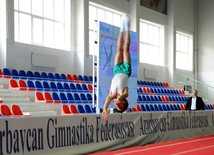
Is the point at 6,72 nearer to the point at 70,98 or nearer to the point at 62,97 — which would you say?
the point at 62,97

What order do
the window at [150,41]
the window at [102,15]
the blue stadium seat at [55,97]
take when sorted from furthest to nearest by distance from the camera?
the window at [150,41] → the window at [102,15] → the blue stadium seat at [55,97]

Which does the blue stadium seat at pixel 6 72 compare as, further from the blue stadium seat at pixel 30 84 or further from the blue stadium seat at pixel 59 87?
the blue stadium seat at pixel 59 87

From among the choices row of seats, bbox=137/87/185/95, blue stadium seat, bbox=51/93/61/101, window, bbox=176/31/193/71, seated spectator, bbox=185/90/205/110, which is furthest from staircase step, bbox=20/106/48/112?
window, bbox=176/31/193/71

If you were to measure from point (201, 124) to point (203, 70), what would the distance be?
14.9 meters

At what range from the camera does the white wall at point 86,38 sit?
1367 cm

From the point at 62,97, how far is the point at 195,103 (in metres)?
5.31

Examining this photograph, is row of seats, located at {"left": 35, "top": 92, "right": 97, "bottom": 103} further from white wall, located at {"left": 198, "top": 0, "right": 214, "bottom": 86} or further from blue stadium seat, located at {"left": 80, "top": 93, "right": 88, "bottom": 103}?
white wall, located at {"left": 198, "top": 0, "right": 214, "bottom": 86}

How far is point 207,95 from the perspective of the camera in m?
24.4

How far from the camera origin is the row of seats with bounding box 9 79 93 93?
11.2 meters

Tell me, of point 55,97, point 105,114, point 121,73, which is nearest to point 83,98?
point 55,97

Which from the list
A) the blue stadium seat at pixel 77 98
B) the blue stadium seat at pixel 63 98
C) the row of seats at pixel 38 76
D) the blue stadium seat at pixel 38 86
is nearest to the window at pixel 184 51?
the row of seats at pixel 38 76

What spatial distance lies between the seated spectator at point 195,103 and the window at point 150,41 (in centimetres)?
836

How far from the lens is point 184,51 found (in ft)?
82.9

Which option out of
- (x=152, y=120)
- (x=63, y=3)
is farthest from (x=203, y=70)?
(x=152, y=120)
